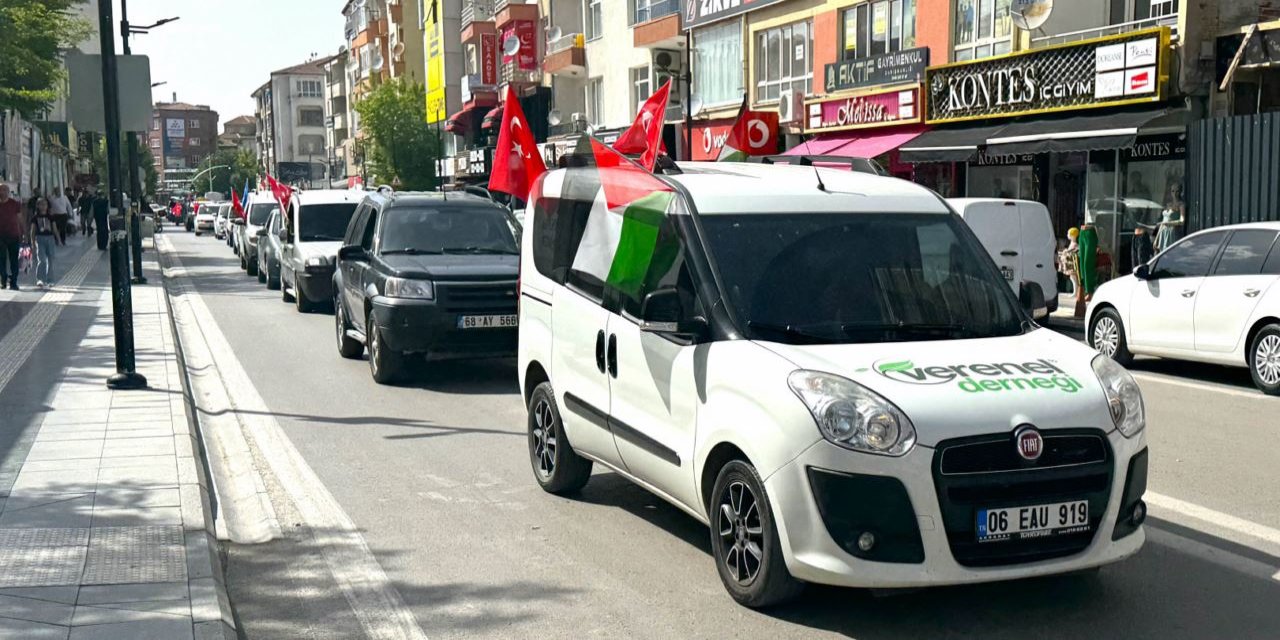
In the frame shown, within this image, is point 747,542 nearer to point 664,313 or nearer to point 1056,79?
point 664,313

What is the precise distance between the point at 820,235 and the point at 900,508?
1564 mm

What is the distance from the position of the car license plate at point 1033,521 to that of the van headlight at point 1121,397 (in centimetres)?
38

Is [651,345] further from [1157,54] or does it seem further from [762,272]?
[1157,54]

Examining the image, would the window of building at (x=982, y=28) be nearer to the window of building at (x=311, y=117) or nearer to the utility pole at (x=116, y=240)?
the utility pole at (x=116, y=240)

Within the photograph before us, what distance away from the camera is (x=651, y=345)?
6008 millimetres

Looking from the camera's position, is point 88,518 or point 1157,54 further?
point 1157,54

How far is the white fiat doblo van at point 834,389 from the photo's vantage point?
483 centimetres

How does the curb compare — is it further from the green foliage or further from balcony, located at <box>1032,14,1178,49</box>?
the green foliage

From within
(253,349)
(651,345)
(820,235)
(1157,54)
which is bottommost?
(253,349)

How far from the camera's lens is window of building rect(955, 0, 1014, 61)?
23984 mm

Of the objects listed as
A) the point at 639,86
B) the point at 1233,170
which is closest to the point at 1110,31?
the point at 1233,170

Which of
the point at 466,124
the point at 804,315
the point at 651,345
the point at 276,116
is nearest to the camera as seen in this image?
the point at 804,315

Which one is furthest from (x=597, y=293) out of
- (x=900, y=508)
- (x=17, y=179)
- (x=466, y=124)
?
(x=466, y=124)

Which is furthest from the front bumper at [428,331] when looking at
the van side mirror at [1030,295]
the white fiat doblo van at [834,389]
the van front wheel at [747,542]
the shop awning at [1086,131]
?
the shop awning at [1086,131]
